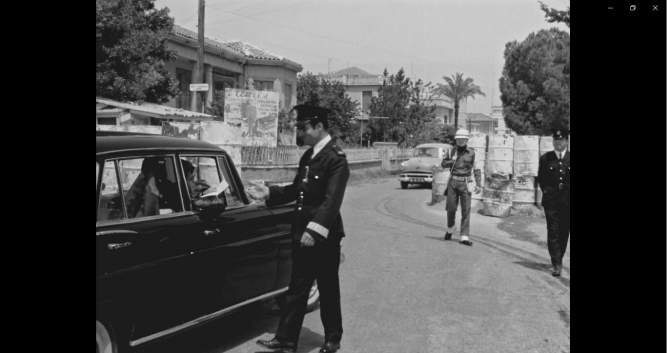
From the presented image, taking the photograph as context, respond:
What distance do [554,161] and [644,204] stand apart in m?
3.54

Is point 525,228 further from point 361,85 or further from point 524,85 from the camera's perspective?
point 361,85

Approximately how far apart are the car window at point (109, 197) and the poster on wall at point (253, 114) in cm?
1193

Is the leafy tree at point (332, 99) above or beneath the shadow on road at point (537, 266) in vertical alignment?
above

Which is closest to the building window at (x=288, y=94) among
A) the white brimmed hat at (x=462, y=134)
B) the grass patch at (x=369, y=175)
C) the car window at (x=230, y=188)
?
the grass patch at (x=369, y=175)

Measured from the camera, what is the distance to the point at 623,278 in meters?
4.78

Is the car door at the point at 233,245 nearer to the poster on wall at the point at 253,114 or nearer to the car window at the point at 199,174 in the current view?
the car window at the point at 199,174

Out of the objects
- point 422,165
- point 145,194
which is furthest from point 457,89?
point 145,194

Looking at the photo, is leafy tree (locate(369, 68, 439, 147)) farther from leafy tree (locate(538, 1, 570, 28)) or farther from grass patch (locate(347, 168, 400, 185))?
leafy tree (locate(538, 1, 570, 28))

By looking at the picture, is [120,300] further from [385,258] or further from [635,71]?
[385,258]

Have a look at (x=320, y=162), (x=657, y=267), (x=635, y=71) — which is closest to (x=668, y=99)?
(x=635, y=71)

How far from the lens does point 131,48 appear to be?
1548 centimetres

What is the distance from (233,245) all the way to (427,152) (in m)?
20.3

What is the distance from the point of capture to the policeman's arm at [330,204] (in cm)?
461
